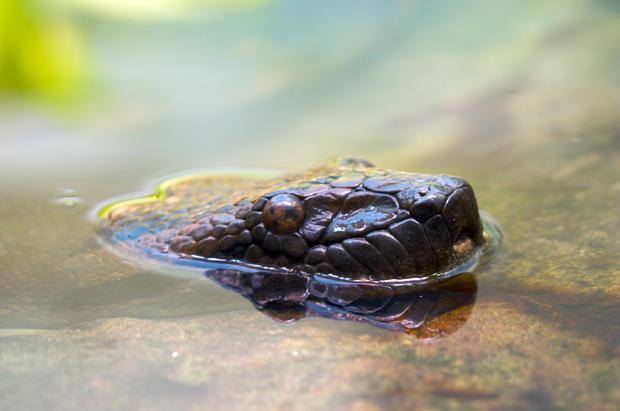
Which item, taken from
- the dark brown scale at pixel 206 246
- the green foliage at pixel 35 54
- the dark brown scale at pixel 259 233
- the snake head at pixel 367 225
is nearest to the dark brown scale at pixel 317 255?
the snake head at pixel 367 225

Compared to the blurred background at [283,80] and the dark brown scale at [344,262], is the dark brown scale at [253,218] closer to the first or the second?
the dark brown scale at [344,262]

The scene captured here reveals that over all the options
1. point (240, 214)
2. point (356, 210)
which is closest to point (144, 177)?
point (240, 214)

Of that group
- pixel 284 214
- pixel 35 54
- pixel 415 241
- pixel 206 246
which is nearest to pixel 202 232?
pixel 206 246

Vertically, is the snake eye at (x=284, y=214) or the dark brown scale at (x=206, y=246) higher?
the snake eye at (x=284, y=214)

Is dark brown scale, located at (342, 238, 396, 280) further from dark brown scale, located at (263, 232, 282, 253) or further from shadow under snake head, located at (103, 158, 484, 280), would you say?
dark brown scale, located at (263, 232, 282, 253)

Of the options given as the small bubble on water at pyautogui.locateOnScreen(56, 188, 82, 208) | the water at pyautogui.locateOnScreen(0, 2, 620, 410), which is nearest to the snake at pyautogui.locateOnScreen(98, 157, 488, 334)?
the water at pyautogui.locateOnScreen(0, 2, 620, 410)

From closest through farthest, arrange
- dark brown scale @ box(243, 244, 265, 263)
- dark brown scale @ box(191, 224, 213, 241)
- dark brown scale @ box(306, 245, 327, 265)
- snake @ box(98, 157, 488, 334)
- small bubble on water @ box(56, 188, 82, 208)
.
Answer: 1. snake @ box(98, 157, 488, 334)
2. dark brown scale @ box(306, 245, 327, 265)
3. dark brown scale @ box(243, 244, 265, 263)
4. dark brown scale @ box(191, 224, 213, 241)
5. small bubble on water @ box(56, 188, 82, 208)

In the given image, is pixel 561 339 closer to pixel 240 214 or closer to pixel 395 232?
pixel 395 232
